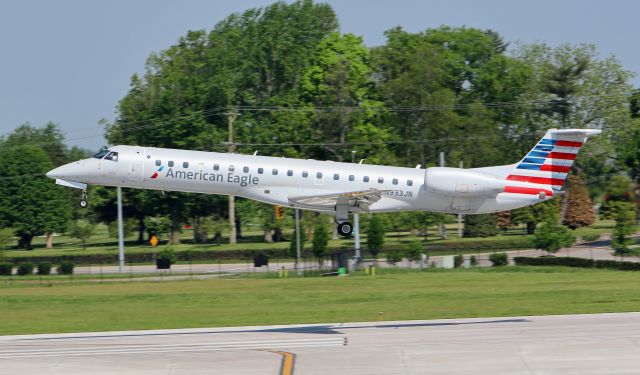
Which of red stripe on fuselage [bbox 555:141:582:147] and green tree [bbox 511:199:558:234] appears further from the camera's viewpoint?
green tree [bbox 511:199:558:234]

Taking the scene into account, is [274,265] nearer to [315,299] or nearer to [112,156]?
[315,299]

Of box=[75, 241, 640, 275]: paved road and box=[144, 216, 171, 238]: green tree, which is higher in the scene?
box=[144, 216, 171, 238]: green tree

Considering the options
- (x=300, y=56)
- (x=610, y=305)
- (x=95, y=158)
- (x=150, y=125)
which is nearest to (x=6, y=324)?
(x=95, y=158)

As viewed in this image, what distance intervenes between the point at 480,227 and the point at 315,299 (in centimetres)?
4718

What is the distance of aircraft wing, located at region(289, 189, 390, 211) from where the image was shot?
141 ft

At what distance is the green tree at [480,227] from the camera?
9106cm

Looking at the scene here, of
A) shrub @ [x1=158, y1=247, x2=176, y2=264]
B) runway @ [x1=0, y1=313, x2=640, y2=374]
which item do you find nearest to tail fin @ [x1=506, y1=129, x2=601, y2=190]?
runway @ [x1=0, y1=313, x2=640, y2=374]

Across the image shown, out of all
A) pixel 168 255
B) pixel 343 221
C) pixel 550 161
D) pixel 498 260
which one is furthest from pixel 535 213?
pixel 343 221

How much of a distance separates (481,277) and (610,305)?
49.4ft

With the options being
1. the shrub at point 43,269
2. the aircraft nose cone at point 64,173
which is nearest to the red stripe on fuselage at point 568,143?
the aircraft nose cone at point 64,173

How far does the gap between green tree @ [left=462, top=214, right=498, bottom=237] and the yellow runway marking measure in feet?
207

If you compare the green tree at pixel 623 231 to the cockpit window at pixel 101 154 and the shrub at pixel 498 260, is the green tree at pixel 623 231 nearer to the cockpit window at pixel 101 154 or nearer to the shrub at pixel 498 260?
the shrub at pixel 498 260

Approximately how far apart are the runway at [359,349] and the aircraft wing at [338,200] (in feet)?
22.7

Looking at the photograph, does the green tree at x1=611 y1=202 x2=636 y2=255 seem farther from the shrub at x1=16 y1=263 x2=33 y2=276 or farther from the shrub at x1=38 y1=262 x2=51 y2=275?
the shrub at x1=16 y1=263 x2=33 y2=276
